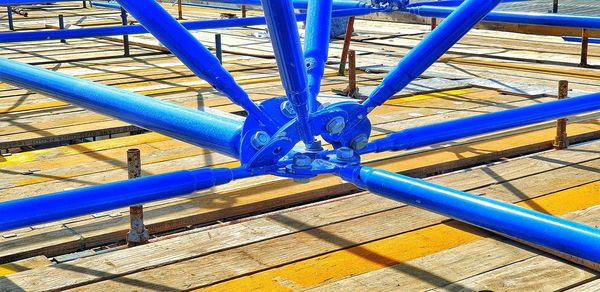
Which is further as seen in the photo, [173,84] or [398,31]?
[398,31]

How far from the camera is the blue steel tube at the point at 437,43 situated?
3.50 meters

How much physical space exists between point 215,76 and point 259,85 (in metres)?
4.96

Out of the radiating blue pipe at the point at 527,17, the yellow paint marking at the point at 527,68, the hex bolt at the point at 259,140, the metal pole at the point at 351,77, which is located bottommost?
the yellow paint marking at the point at 527,68

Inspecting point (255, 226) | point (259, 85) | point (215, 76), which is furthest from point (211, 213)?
point (259, 85)

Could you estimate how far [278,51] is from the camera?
3.05 meters

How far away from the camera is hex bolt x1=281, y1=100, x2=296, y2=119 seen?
3422 millimetres

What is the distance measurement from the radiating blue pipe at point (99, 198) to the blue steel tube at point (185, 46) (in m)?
0.45

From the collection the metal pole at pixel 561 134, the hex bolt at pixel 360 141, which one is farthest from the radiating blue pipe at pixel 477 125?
the metal pole at pixel 561 134

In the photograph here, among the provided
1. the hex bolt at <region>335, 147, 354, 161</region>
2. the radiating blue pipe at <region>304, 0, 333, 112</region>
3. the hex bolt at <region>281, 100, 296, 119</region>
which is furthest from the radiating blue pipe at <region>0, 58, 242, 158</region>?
the radiating blue pipe at <region>304, 0, 333, 112</region>

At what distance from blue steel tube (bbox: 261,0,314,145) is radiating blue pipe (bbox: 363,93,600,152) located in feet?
1.24

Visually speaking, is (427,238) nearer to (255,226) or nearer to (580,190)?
(255,226)

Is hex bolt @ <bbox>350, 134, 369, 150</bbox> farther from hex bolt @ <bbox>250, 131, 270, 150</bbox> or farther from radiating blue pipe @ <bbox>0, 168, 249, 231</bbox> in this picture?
radiating blue pipe @ <bbox>0, 168, 249, 231</bbox>

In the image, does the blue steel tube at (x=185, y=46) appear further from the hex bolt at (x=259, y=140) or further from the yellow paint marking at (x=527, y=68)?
the yellow paint marking at (x=527, y=68)

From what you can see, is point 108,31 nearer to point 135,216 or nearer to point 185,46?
point 135,216
